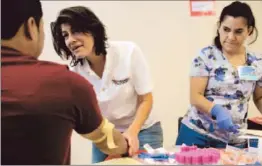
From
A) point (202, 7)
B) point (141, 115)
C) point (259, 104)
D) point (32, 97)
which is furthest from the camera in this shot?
point (202, 7)

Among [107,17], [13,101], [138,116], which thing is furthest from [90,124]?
[107,17]

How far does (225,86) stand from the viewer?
161 cm

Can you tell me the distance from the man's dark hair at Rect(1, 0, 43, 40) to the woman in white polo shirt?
2.05 feet

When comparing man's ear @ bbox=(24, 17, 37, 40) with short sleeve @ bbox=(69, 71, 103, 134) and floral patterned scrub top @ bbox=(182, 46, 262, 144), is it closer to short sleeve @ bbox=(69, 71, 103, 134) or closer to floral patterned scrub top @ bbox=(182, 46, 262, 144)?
short sleeve @ bbox=(69, 71, 103, 134)

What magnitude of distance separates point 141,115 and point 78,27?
17.7 inches

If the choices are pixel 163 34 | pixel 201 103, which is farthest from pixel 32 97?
pixel 163 34

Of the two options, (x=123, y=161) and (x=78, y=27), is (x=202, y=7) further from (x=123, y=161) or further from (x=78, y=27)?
(x=123, y=161)

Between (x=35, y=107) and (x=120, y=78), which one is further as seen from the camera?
(x=120, y=78)

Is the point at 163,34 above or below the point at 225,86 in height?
above

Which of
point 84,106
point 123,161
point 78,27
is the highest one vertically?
point 78,27

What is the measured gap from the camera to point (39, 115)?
814 millimetres

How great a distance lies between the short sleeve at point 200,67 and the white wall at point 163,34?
0.93 meters

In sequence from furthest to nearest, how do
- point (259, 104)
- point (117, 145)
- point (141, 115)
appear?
1. point (259, 104)
2. point (141, 115)
3. point (117, 145)

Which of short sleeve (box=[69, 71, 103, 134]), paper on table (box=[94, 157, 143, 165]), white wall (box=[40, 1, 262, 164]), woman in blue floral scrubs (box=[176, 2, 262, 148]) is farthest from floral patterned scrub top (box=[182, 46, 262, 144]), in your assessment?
white wall (box=[40, 1, 262, 164])
